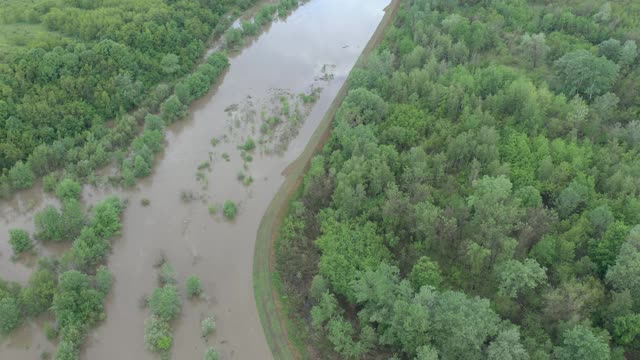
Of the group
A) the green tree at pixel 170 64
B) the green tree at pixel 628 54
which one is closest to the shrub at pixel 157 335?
the green tree at pixel 170 64

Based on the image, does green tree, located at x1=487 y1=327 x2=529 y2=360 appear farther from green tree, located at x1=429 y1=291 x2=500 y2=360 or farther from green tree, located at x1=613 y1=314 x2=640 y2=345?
green tree, located at x1=613 y1=314 x2=640 y2=345

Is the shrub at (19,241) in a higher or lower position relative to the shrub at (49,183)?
lower

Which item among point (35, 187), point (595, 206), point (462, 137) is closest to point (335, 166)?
point (462, 137)

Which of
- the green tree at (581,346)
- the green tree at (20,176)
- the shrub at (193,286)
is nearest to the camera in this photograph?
the green tree at (581,346)

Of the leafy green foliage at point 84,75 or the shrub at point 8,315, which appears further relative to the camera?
the leafy green foliage at point 84,75

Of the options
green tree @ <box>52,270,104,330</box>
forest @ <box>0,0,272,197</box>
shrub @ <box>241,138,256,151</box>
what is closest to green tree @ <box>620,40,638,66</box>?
shrub @ <box>241,138,256,151</box>

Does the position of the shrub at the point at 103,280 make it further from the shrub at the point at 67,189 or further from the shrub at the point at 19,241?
the shrub at the point at 67,189

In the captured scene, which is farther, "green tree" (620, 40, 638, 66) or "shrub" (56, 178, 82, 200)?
"green tree" (620, 40, 638, 66)
